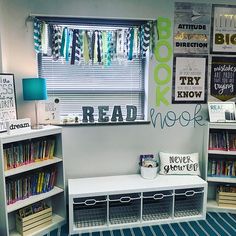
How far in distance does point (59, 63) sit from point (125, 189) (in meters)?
1.49

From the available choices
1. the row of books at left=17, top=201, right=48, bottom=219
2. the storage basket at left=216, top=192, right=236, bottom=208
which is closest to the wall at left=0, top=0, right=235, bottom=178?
the row of books at left=17, top=201, right=48, bottom=219

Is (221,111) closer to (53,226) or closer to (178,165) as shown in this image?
(178,165)

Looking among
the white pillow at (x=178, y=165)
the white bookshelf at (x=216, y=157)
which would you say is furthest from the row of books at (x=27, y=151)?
the white bookshelf at (x=216, y=157)

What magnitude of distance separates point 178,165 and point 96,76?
1.35 meters

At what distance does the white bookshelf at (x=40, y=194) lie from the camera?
83.9 inches

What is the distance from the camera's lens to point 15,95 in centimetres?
244

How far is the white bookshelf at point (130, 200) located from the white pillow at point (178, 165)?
7 centimetres

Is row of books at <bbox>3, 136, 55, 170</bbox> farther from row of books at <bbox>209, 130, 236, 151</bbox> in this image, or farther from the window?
row of books at <bbox>209, 130, 236, 151</bbox>

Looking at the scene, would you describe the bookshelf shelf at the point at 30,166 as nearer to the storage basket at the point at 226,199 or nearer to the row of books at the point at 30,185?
the row of books at the point at 30,185

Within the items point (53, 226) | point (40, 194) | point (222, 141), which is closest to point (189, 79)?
point (222, 141)

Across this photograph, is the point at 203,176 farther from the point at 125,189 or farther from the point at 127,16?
the point at 127,16

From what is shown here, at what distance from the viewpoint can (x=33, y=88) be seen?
2.36 m

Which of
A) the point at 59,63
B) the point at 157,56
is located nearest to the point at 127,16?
the point at 157,56

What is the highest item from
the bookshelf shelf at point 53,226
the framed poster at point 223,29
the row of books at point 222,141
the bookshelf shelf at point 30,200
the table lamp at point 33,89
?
the framed poster at point 223,29
